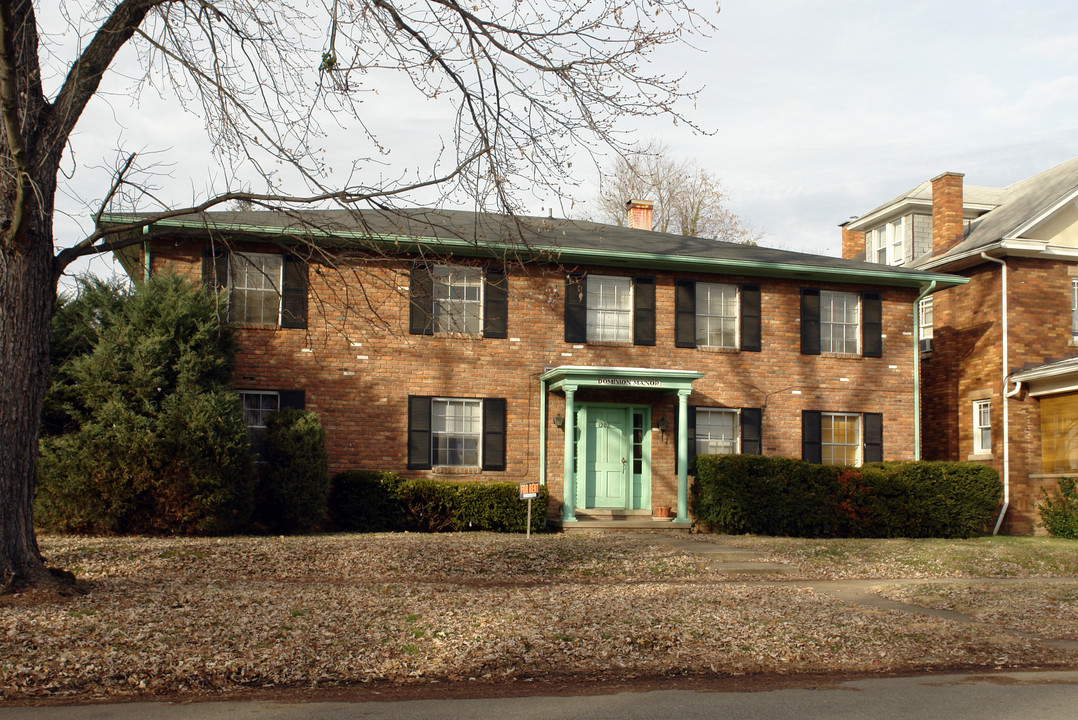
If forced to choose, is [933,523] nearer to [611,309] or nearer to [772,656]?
[611,309]

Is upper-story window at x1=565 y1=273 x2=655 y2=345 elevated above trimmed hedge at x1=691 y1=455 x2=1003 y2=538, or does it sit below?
above

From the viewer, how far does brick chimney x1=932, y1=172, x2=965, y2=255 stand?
21938mm

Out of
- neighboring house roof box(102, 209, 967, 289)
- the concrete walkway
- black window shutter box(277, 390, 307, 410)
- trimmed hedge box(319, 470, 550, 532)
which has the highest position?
neighboring house roof box(102, 209, 967, 289)

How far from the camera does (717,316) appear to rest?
18.2 meters

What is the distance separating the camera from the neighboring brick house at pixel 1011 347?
19125 millimetres

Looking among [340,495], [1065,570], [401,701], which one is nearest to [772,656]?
[401,701]

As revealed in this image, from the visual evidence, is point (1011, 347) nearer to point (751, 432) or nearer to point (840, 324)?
point (840, 324)

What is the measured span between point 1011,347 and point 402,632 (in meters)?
16.1

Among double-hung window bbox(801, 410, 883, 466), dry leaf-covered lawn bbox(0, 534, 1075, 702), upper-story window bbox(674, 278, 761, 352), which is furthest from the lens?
double-hung window bbox(801, 410, 883, 466)

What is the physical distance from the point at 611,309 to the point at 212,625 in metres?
11.5

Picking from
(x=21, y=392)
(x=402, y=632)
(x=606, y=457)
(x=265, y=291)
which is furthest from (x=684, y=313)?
(x=21, y=392)

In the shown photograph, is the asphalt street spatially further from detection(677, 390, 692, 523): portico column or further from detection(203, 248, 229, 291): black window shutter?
detection(203, 248, 229, 291): black window shutter

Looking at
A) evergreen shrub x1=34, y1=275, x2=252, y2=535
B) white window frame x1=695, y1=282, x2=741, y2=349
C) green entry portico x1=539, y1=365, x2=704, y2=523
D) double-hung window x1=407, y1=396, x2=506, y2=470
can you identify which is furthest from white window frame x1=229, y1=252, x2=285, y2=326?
white window frame x1=695, y1=282, x2=741, y2=349

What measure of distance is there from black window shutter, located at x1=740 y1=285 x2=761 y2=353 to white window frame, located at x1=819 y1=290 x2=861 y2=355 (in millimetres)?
1400
